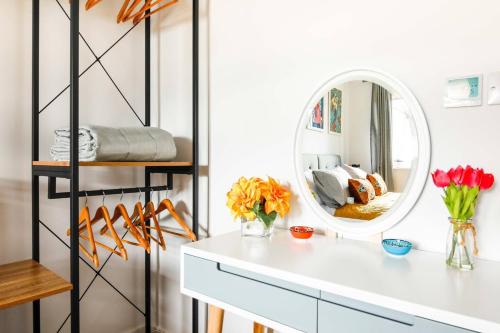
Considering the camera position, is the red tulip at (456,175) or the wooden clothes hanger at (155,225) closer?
the red tulip at (456,175)

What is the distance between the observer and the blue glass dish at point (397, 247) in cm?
114

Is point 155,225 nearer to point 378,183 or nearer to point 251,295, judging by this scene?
point 251,295

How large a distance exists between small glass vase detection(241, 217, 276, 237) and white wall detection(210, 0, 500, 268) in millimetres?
175

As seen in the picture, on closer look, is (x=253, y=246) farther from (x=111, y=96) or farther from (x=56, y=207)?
(x=111, y=96)

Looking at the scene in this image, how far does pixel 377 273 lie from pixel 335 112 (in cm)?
70

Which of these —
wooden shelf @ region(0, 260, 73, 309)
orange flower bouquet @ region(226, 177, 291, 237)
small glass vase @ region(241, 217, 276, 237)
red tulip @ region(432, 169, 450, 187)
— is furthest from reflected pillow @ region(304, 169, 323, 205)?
wooden shelf @ region(0, 260, 73, 309)

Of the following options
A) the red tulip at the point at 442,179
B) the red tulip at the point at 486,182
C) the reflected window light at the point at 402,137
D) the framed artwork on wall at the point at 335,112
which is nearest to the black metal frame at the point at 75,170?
the framed artwork on wall at the point at 335,112

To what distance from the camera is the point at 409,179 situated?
1.26 m

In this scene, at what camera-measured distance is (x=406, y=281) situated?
0.94 m

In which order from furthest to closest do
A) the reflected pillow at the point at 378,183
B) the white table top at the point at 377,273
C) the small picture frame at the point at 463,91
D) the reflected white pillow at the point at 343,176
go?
the reflected white pillow at the point at 343,176, the reflected pillow at the point at 378,183, the small picture frame at the point at 463,91, the white table top at the point at 377,273

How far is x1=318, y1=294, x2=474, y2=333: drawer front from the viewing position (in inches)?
31.6

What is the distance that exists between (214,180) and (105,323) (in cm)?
A: 111

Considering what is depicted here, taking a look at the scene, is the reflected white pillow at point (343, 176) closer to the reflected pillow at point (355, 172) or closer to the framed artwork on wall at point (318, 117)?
the reflected pillow at point (355, 172)

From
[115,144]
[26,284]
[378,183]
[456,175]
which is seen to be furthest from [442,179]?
[26,284]
